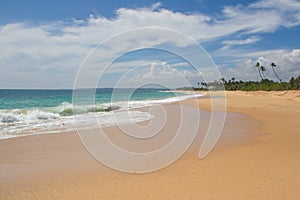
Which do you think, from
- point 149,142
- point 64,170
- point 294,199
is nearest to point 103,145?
point 149,142

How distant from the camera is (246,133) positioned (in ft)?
32.4

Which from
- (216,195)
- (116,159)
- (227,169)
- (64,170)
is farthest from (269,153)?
(64,170)

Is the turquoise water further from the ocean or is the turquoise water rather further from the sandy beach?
the sandy beach

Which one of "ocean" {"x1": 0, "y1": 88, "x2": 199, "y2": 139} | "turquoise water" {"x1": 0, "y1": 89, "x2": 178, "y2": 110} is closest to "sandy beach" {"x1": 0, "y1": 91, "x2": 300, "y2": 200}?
"ocean" {"x1": 0, "y1": 88, "x2": 199, "y2": 139}

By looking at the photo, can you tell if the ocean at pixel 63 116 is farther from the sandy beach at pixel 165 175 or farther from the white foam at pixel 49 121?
the sandy beach at pixel 165 175

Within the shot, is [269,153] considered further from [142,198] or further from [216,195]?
[142,198]

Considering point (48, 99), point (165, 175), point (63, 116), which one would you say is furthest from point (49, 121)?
point (48, 99)

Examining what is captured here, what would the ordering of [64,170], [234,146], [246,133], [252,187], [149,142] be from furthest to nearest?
[246,133] → [149,142] → [234,146] → [64,170] → [252,187]

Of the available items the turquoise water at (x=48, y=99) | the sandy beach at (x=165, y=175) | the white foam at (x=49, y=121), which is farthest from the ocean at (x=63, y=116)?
the sandy beach at (x=165, y=175)

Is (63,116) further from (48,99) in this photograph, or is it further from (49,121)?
(48,99)

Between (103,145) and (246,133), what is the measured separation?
5.36 meters

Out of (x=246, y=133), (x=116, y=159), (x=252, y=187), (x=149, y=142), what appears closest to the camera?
(x=252, y=187)

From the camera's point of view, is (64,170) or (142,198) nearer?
(142,198)

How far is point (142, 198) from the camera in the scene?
3979 mm
